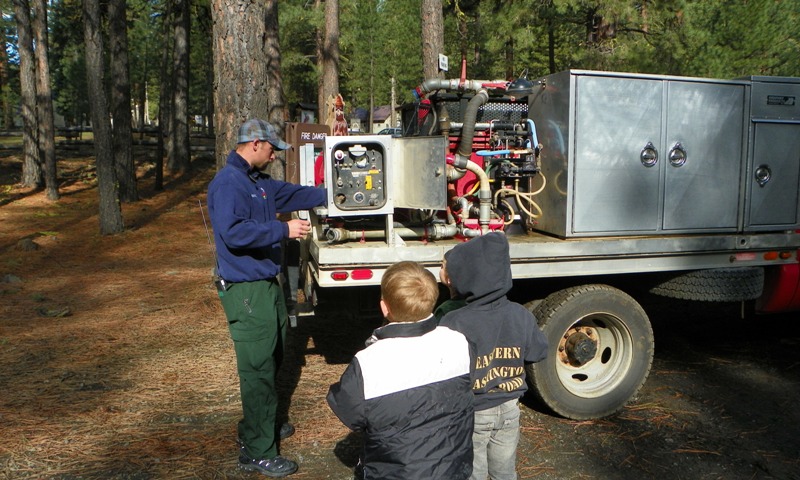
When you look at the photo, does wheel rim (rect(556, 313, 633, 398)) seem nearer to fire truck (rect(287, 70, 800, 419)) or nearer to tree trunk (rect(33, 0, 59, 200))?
fire truck (rect(287, 70, 800, 419))

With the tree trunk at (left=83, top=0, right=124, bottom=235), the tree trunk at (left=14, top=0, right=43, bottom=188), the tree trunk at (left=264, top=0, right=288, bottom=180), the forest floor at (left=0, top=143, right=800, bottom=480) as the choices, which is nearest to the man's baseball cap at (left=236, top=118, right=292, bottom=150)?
the forest floor at (left=0, top=143, right=800, bottom=480)

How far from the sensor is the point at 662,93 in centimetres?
469

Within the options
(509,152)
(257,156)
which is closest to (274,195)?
(257,156)

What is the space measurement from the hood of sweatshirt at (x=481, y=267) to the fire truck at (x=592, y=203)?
1.25 meters

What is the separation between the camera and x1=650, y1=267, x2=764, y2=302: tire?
4.95 metres

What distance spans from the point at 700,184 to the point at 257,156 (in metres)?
3.18

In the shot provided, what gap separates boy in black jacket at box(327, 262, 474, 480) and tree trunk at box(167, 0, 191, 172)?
20.7 metres

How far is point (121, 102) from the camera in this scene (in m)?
16.7

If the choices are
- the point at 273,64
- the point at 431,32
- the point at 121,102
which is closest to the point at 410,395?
the point at 431,32

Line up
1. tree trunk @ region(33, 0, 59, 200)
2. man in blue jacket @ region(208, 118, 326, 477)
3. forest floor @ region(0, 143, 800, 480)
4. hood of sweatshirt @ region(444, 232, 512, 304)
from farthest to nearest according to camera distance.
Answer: tree trunk @ region(33, 0, 59, 200) → forest floor @ region(0, 143, 800, 480) → man in blue jacket @ region(208, 118, 326, 477) → hood of sweatshirt @ region(444, 232, 512, 304)

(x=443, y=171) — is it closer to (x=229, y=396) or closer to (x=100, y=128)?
(x=229, y=396)

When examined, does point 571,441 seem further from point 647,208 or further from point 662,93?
point 662,93

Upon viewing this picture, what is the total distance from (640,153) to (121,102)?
15.1 m

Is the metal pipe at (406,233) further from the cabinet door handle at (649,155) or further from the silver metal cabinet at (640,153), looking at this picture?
the cabinet door handle at (649,155)
